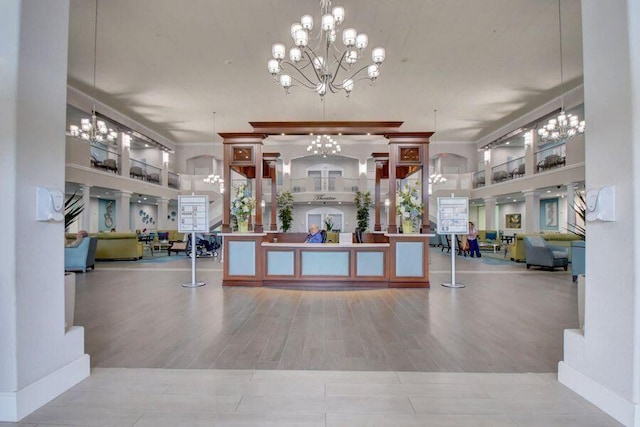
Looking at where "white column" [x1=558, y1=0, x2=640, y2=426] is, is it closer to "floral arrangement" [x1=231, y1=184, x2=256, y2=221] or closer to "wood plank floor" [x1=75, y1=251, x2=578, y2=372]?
"wood plank floor" [x1=75, y1=251, x2=578, y2=372]

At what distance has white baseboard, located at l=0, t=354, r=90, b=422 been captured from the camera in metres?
1.62

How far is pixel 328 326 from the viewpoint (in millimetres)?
3328

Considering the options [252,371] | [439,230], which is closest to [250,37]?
[439,230]

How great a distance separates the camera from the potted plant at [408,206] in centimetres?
567

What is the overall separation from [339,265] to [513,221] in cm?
1605

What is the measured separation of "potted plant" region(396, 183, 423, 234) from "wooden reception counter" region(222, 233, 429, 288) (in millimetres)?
295

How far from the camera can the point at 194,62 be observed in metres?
7.61

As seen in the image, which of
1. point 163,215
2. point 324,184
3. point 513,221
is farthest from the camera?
point 513,221

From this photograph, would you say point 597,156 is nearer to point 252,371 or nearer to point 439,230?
point 252,371


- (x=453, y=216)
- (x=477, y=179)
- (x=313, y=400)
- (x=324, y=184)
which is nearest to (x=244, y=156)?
(x=453, y=216)

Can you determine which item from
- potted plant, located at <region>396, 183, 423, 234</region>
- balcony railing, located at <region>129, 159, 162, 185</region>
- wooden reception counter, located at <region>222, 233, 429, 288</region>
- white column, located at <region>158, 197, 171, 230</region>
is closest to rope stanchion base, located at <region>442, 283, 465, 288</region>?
wooden reception counter, located at <region>222, 233, 429, 288</region>

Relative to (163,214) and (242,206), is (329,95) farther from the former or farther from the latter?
(163,214)

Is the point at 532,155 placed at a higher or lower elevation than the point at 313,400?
higher

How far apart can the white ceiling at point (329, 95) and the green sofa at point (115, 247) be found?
14.3 ft
